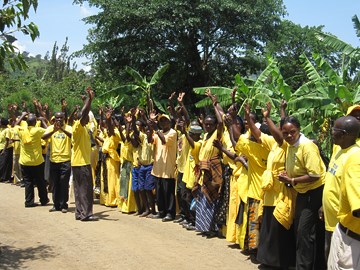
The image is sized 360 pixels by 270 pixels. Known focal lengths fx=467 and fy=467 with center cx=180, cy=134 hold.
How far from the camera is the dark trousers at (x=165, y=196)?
28.8 feet

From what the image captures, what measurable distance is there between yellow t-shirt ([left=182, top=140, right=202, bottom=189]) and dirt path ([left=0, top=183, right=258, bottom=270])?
82 centimetres

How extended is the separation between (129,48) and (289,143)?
58.9ft

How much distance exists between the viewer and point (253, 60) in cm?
2331

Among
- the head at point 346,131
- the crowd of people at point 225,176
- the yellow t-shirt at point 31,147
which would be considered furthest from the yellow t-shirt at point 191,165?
the head at point 346,131

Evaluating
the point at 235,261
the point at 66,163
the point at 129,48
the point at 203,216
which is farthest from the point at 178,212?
the point at 129,48

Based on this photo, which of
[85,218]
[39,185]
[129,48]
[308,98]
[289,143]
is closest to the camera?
[289,143]

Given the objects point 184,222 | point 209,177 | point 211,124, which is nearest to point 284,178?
point 209,177

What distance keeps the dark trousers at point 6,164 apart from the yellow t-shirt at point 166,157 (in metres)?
7.05

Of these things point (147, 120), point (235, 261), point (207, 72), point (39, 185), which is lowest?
point (235, 261)

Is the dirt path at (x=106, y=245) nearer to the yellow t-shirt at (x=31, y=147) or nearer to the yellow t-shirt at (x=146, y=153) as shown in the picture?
the yellow t-shirt at (x=146, y=153)

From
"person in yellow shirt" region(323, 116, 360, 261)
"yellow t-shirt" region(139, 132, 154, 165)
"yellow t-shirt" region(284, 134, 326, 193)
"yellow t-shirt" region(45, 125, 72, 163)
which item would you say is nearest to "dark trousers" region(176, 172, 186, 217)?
"yellow t-shirt" region(139, 132, 154, 165)

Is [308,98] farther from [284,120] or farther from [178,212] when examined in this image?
[284,120]

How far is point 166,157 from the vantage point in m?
8.73

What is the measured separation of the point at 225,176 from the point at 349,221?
4.02m
